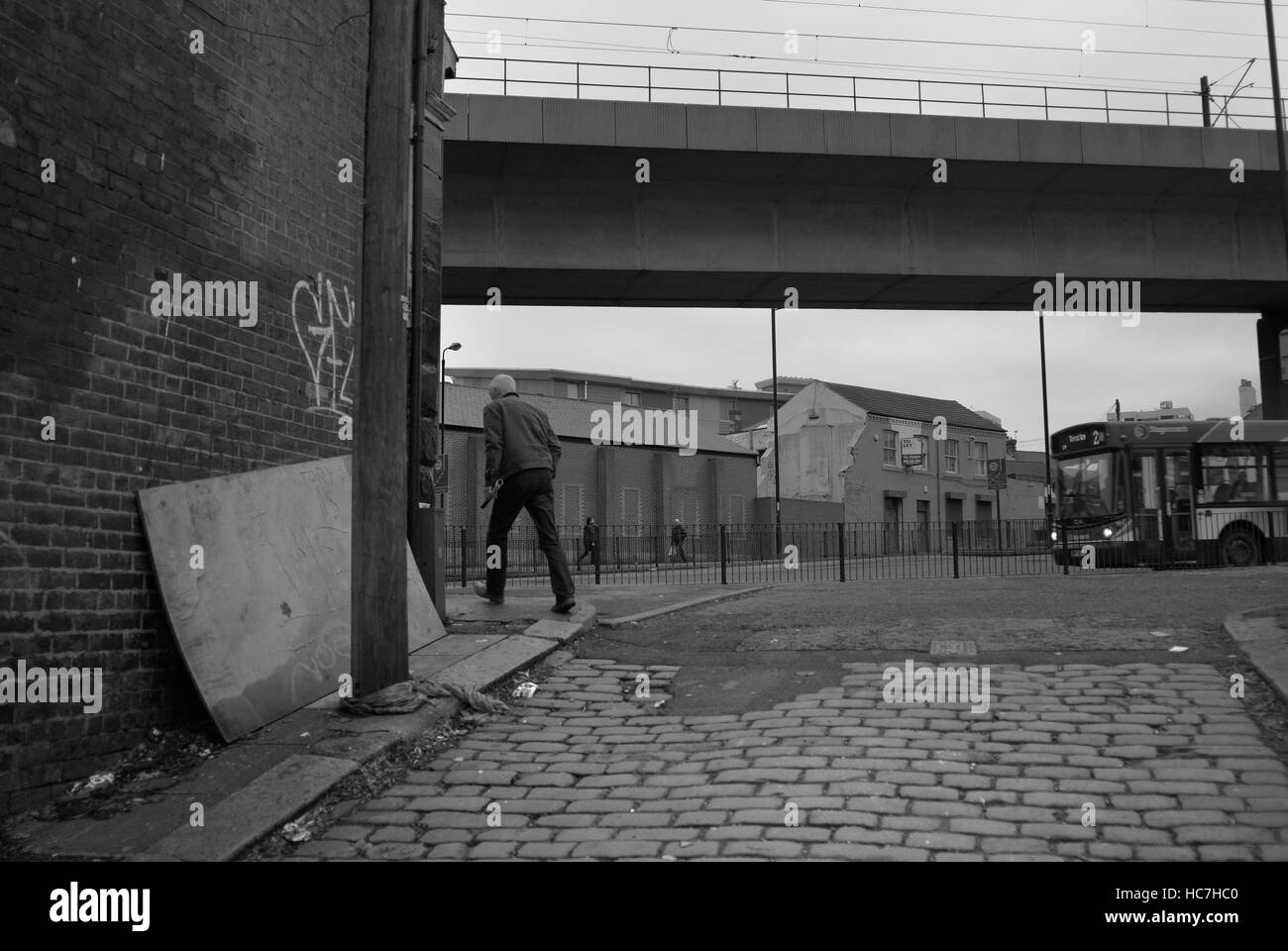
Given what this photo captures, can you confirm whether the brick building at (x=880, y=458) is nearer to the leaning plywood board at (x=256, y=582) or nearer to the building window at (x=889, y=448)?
the building window at (x=889, y=448)

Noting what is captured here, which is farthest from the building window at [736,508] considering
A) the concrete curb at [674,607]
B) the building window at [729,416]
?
the concrete curb at [674,607]

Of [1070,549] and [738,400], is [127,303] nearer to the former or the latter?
[1070,549]

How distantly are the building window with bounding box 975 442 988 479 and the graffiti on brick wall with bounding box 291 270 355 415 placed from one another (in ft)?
174

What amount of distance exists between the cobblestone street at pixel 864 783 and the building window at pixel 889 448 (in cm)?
4668

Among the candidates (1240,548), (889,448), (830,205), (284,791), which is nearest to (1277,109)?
(830,205)

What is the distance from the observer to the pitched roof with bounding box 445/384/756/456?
40.7 m

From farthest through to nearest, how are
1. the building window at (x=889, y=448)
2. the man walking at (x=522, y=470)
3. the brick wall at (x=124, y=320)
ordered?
the building window at (x=889, y=448), the man walking at (x=522, y=470), the brick wall at (x=124, y=320)

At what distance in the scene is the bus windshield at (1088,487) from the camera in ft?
69.3

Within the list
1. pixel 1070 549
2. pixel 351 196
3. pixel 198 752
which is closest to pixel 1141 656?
pixel 198 752

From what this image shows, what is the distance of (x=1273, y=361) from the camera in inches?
821

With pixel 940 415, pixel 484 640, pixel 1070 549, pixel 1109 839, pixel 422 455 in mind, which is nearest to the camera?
pixel 1109 839

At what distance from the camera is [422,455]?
8.73 meters

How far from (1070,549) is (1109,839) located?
18.2m

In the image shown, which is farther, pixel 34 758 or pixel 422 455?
pixel 422 455
